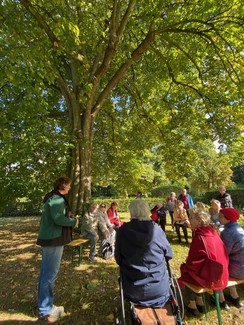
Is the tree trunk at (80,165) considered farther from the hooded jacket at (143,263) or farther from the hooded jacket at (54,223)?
the hooded jacket at (143,263)

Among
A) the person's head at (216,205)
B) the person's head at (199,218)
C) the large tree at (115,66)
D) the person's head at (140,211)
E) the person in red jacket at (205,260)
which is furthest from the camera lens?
the person's head at (216,205)

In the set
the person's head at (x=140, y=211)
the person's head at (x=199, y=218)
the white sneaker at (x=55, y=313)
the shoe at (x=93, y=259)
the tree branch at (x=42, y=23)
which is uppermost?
the tree branch at (x=42, y=23)

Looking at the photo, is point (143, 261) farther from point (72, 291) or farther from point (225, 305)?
point (72, 291)

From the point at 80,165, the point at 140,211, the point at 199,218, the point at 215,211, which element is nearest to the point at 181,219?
the point at 215,211

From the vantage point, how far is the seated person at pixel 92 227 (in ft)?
20.7

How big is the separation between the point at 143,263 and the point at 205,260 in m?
1.10

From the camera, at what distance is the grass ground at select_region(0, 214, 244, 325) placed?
379 centimetres

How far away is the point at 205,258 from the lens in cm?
337

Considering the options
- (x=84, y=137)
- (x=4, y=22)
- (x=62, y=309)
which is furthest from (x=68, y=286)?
(x=4, y=22)

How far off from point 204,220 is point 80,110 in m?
6.47

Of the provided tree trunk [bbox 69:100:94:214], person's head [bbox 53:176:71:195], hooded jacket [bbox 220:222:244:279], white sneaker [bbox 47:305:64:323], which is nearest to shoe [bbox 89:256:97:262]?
tree trunk [bbox 69:100:94:214]

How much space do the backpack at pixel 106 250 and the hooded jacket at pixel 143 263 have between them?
11.9 ft

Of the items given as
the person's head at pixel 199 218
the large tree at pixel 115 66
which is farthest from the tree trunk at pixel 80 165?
the person's head at pixel 199 218

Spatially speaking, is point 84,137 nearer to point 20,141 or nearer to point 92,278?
point 20,141
